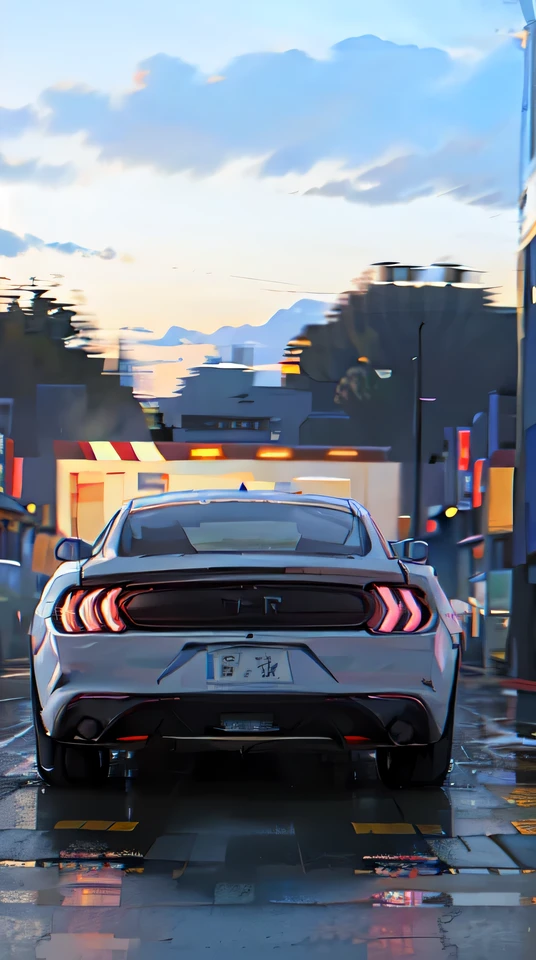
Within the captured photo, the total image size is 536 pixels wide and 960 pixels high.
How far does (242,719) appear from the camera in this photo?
573 centimetres

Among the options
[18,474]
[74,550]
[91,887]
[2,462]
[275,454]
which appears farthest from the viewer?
[275,454]

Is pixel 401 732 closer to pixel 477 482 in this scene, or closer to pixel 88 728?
pixel 88 728

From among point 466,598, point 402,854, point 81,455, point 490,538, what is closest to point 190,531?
point 402,854

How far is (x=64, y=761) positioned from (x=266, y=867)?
1.95 meters

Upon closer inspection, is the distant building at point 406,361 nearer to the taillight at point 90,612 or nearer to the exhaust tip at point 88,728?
the taillight at point 90,612

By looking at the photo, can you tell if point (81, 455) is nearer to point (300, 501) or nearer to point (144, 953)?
point (300, 501)

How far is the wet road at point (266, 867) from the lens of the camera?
3.76 m

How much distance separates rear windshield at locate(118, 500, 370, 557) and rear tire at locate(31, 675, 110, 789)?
974 millimetres

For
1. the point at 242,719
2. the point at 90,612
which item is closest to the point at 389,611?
the point at 242,719

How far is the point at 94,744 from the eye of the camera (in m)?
5.84

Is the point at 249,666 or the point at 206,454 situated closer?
the point at 249,666

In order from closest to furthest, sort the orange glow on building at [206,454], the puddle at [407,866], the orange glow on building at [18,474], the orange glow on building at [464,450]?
the puddle at [407,866] < the orange glow on building at [464,450] < the orange glow on building at [18,474] < the orange glow on building at [206,454]

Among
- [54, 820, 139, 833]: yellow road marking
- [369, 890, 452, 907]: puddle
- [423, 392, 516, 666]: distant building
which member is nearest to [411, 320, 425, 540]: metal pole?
[423, 392, 516, 666]: distant building

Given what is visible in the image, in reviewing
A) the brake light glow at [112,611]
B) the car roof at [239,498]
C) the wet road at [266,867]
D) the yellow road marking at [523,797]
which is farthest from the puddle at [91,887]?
the car roof at [239,498]
